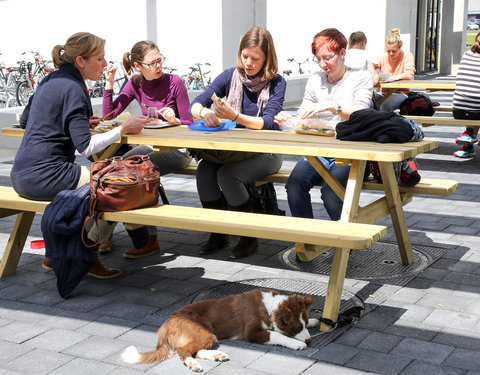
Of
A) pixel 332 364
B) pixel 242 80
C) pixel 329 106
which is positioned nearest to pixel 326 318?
pixel 332 364

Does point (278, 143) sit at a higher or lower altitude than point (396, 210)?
higher

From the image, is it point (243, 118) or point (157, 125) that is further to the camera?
point (157, 125)

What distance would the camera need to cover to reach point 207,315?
338 centimetres

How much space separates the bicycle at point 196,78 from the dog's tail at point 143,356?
11514 mm

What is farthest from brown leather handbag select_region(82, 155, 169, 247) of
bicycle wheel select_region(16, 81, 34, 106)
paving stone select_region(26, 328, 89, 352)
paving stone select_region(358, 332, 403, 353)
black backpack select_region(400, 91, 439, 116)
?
bicycle wheel select_region(16, 81, 34, 106)

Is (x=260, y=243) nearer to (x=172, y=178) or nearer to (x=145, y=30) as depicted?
(x=172, y=178)

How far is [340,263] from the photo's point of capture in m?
3.64

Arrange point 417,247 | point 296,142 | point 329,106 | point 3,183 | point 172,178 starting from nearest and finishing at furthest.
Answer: point 296,142
point 329,106
point 417,247
point 3,183
point 172,178

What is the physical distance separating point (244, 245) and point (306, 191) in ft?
1.94

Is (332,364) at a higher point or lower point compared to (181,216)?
lower

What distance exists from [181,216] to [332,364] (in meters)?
1.18

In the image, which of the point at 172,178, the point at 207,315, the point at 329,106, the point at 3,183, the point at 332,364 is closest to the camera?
the point at 332,364

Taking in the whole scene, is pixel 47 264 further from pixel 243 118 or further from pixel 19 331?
pixel 243 118

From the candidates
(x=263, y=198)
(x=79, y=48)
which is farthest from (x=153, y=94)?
(x=79, y=48)
